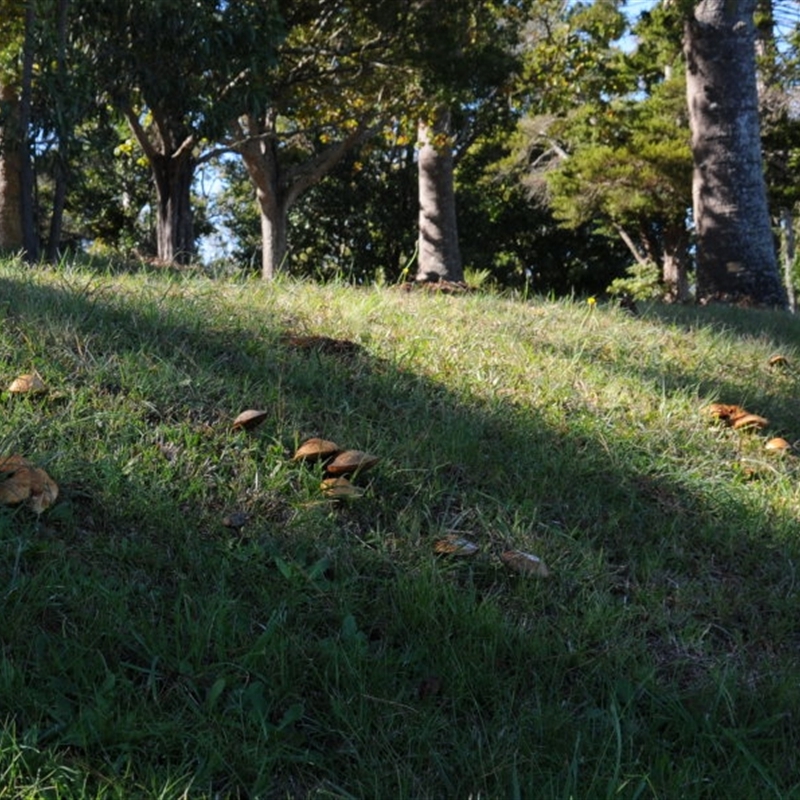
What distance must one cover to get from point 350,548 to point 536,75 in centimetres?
1283


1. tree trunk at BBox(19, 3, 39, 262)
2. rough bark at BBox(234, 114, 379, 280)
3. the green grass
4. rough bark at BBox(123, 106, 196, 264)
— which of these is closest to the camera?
the green grass

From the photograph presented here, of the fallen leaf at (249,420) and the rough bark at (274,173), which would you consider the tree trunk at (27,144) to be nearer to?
the fallen leaf at (249,420)

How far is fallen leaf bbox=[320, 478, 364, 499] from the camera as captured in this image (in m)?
3.05

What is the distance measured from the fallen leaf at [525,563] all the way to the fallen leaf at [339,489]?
1.66 feet

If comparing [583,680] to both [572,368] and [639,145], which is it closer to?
[572,368]

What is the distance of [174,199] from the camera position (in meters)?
15.0

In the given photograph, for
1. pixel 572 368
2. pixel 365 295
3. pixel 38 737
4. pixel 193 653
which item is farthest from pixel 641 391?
pixel 38 737

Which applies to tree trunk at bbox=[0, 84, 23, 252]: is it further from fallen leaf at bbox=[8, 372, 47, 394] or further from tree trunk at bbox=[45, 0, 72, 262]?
fallen leaf at bbox=[8, 372, 47, 394]

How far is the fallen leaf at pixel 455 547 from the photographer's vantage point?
2877 millimetres

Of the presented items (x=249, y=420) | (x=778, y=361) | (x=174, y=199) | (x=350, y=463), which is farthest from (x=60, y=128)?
(x=174, y=199)

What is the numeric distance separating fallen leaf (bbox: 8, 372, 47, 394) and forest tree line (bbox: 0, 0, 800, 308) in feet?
10.8

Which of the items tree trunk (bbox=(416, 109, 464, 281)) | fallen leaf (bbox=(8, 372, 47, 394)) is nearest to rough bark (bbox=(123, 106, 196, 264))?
tree trunk (bbox=(416, 109, 464, 281))

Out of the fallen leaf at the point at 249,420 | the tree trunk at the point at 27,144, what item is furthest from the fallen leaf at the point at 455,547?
the tree trunk at the point at 27,144

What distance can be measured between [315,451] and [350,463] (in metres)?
0.15
